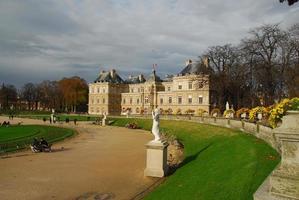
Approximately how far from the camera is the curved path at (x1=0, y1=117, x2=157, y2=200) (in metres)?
13.4

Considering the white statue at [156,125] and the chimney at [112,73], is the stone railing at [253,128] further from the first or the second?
the chimney at [112,73]

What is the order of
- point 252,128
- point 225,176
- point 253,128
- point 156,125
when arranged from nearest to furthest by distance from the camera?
point 225,176 → point 156,125 → point 253,128 → point 252,128

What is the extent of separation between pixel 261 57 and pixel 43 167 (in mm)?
33793

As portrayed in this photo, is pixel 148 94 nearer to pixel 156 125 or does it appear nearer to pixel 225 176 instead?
pixel 156 125

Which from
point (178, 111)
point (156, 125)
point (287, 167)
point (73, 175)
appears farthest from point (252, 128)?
point (178, 111)

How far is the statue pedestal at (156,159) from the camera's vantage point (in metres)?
16.5

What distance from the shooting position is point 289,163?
5676 millimetres

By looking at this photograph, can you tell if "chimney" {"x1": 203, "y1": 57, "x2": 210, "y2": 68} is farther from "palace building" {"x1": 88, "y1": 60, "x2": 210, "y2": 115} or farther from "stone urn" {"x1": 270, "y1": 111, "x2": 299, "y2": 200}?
"stone urn" {"x1": 270, "y1": 111, "x2": 299, "y2": 200}

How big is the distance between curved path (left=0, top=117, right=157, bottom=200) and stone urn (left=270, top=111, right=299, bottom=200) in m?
8.37

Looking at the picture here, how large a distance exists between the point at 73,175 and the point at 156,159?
421 centimetres

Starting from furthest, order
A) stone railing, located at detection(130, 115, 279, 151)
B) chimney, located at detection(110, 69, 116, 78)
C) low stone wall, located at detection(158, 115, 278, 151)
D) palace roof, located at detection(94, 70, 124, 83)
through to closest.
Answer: chimney, located at detection(110, 69, 116, 78) < palace roof, located at detection(94, 70, 124, 83) < low stone wall, located at detection(158, 115, 278, 151) < stone railing, located at detection(130, 115, 279, 151)

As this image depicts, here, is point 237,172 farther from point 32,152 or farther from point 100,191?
point 32,152

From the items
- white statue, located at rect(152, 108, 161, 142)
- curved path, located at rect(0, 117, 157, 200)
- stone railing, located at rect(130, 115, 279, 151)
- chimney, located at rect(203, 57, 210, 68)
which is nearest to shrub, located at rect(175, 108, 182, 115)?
chimney, located at rect(203, 57, 210, 68)

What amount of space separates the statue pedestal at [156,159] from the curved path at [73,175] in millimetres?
502
